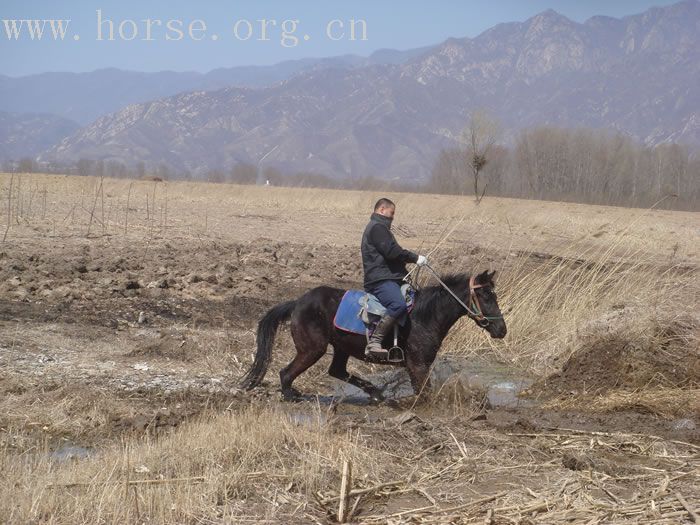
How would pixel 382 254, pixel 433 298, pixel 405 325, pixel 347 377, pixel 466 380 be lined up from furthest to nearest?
1. pixel 466 380
2. pixel 347 377
3. pixel 433 298
4. pixel 405 325
5. pixel 382 254

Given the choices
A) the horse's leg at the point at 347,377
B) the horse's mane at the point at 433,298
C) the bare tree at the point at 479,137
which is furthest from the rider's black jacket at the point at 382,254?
the bare tree at the point at 479,137

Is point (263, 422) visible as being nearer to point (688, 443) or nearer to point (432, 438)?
point (432, 438)

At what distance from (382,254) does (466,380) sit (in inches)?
114

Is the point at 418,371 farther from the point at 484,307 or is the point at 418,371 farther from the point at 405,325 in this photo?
the point at 484,307

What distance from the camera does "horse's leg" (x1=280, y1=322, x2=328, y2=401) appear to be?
35.8 feet

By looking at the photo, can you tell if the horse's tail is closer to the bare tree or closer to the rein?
the rein

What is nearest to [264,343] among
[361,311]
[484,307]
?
[361,311]

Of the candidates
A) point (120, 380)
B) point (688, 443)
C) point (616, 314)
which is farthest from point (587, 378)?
point (120, 380)

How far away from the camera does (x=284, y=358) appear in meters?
13.2

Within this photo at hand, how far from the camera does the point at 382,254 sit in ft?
34.6

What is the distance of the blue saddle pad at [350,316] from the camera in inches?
425

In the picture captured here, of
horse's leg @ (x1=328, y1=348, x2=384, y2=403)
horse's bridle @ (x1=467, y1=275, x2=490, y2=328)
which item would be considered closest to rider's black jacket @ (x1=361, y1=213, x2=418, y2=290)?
horse's bridle @ (x1=467, y1=275, x2=490, y2=328)

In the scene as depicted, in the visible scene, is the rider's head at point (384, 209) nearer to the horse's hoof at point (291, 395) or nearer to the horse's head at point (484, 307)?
the horse's head at point (484, 307)

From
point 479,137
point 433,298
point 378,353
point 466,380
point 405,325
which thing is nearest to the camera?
point 378,353
